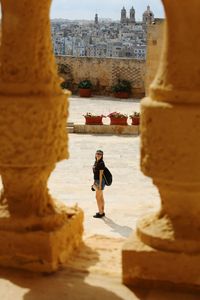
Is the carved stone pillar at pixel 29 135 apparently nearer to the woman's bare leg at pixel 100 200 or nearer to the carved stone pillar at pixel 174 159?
the carved stone pillar at pixel 174 159

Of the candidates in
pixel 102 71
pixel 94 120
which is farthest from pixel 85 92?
pixel 94 120

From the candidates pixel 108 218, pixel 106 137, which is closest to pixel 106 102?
pixel 106 137

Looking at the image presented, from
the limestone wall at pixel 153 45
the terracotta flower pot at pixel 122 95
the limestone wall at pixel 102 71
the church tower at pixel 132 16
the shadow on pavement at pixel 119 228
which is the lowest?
the shadow on pavement at pixel 119 228

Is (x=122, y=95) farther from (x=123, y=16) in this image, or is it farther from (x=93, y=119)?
(x=123, y=16)

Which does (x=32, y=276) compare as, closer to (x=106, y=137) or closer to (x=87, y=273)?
(x=87, y=273)

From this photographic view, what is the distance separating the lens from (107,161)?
1311 centimetres

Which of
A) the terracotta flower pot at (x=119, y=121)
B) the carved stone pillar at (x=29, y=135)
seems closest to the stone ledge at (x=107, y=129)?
the terracotta flower pot at (x=119, y=121)

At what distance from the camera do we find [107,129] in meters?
17.0

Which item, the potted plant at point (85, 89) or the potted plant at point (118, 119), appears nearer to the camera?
the potted plant at point (118, 119)

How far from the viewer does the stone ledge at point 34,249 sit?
169 inches

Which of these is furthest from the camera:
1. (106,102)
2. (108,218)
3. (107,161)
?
(106,102)

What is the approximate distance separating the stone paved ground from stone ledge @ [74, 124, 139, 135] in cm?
43

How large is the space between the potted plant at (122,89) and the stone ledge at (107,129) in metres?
6.43

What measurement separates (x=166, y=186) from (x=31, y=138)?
98 cm
